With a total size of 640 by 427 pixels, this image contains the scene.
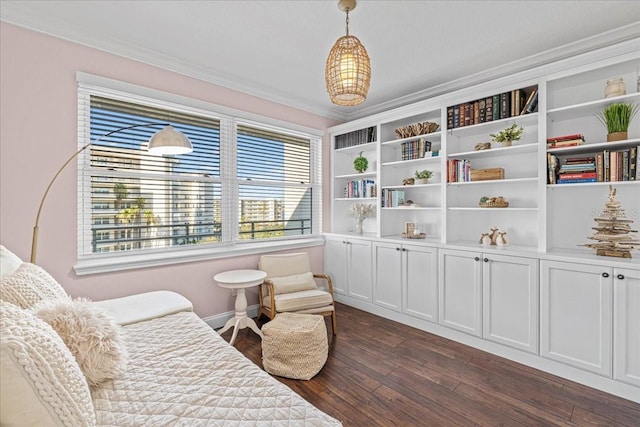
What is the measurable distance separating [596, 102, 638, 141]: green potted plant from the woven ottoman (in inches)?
107

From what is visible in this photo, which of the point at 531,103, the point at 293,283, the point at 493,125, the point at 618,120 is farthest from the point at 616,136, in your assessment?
the point at 293,283

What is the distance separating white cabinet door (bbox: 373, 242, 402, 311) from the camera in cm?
342

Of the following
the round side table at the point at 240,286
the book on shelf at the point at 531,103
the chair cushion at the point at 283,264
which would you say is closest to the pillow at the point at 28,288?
the round side table at the point at 240,286

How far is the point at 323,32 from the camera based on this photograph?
2420 mm

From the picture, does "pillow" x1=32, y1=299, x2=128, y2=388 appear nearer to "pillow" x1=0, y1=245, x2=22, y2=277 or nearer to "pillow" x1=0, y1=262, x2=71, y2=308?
"pillow" x1=0, y1=262, x2=71, y2=308

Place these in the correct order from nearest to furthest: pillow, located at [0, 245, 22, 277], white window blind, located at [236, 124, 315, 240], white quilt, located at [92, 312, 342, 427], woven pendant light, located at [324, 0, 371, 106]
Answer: white quilt, located at [92, 312, 342, 427] → pillow, located at [0, 245, 22, 277] → woven pendant light, located at [324, 0, 371, 106] → white window blind, located at [236, 124, 315, 240]

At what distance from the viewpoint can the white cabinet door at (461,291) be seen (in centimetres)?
281

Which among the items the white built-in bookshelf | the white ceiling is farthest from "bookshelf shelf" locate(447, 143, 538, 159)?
the white ceiling

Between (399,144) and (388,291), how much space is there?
183 cm

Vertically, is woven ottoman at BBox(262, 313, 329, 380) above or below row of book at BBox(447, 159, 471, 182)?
below

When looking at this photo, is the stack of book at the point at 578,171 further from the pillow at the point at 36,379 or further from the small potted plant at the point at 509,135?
the pillow at the point at 36,379

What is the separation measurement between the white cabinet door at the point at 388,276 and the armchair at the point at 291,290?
0.67 metres

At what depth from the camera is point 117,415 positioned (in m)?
1.09

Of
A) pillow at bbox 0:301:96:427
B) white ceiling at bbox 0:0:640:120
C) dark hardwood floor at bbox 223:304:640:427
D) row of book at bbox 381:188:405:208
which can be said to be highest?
white ceiling at bbox 0:0:640:120
